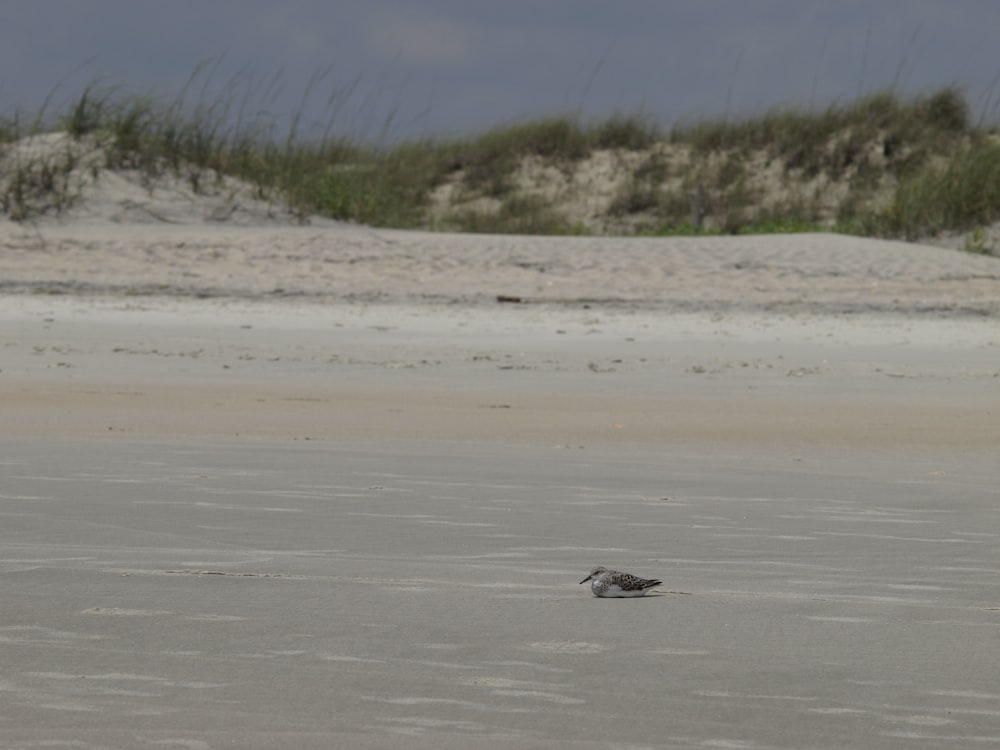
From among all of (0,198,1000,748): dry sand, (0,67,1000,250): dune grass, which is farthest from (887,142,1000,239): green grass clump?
(0,198,1000,748): dry sand

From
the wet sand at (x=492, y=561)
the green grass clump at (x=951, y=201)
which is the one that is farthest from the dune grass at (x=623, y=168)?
the wet sand at (x=492, y=561)

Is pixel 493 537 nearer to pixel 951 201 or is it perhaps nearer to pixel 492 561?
pixel 492 561

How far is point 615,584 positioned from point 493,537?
93 centimetres

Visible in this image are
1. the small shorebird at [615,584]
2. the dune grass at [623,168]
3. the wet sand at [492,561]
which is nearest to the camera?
the wet sand at [492,561]

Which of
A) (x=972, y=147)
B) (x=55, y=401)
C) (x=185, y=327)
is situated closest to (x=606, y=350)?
(x=185, y=327)

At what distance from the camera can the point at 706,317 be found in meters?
13.0

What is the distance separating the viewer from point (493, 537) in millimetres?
4402

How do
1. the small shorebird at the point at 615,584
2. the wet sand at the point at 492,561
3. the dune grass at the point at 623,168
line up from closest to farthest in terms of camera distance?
the wet sand at the point at 492,561 → the small shorebird at the point at 615,584 → the dune grass at the point at 623,168

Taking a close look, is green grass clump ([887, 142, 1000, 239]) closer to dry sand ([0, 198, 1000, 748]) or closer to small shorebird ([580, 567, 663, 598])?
dry sand ([0, 198, 1000, 748])

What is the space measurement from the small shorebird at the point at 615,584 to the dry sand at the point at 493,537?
0.15 ft

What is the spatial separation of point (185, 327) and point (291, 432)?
5.36 meters

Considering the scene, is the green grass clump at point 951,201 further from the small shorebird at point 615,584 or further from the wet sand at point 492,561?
the small shorebird at point 615,584

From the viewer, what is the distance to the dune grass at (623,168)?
60.4ft

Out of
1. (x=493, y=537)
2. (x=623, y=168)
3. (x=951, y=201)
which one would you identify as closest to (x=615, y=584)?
(x=493, y=537)
